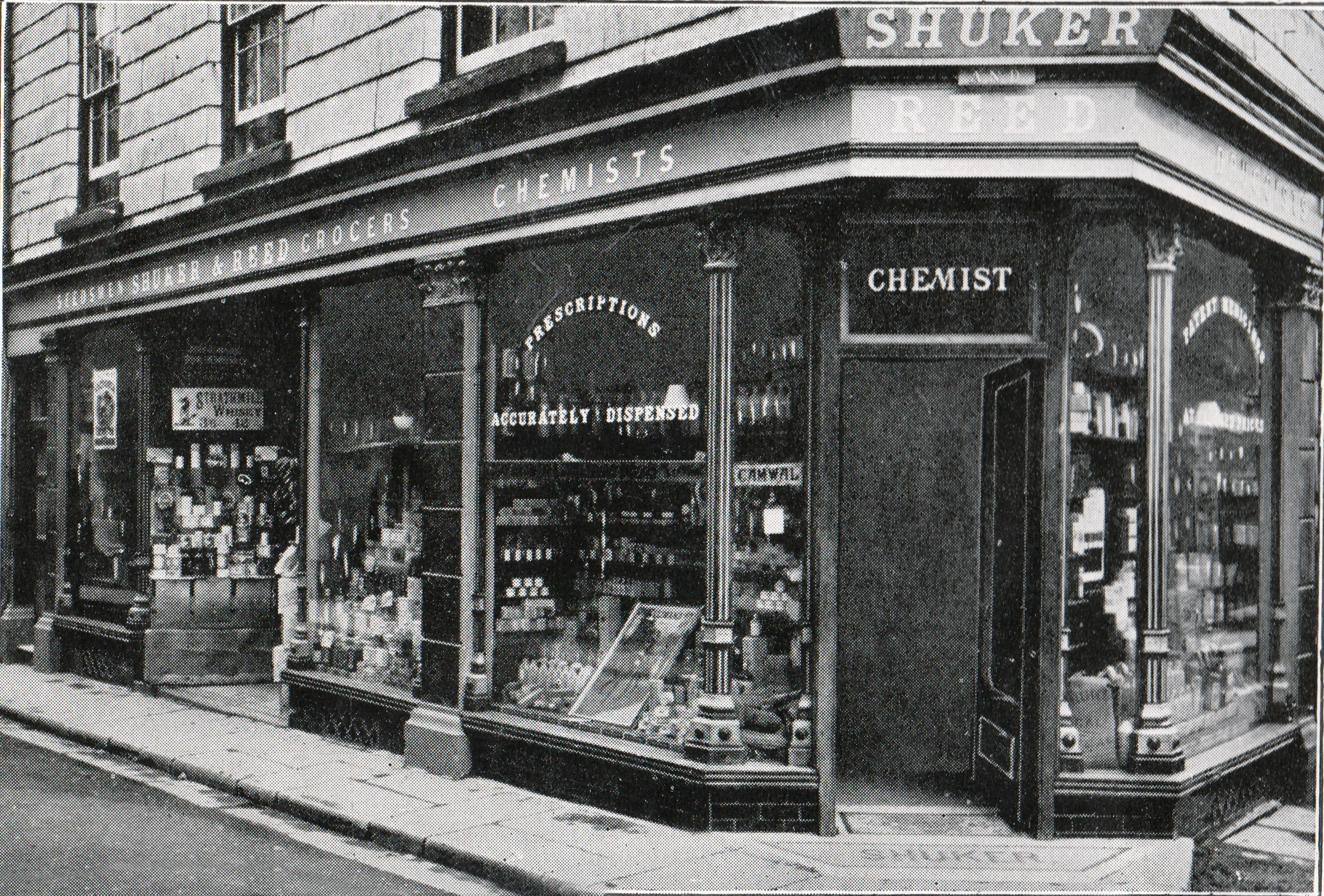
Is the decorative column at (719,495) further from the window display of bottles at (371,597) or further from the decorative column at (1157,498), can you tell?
the window display of bottles at (371,597)

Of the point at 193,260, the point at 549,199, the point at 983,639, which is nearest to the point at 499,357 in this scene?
the point at 549,199

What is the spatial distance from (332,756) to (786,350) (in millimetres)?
5246

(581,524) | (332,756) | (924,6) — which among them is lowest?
(332,756)

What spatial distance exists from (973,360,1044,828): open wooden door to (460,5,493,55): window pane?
4.75m

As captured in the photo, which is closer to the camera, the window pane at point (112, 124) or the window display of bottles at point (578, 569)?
the window display of bottles at point (578, 569)

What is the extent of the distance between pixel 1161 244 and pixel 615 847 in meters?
5.03

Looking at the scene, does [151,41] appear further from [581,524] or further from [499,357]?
[581,524]

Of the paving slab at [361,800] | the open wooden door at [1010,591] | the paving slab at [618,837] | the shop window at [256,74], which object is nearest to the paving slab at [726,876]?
the paving slab at [618,837]

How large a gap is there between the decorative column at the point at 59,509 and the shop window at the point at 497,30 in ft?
27.4

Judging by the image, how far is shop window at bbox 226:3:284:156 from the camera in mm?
12617

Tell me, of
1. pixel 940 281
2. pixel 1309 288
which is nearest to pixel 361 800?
pixel 940 281

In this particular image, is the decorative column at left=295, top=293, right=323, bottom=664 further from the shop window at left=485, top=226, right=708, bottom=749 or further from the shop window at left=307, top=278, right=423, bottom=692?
the shop window at left=485, top=226, right=708, bottom=749

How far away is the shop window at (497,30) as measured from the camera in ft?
32.1

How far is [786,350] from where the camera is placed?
8.40 m
